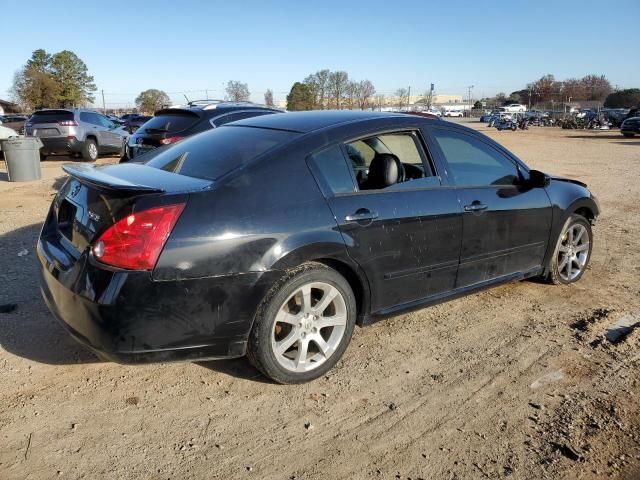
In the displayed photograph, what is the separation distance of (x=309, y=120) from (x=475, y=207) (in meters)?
1.38

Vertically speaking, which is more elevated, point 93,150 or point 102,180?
point 102,180

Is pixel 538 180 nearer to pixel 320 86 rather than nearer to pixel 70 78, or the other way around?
pixel 320 86

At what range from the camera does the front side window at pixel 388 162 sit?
3.57m

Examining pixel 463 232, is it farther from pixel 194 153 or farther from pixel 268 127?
pixel 194 153

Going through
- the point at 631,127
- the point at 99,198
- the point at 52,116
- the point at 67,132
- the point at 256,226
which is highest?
the point at 99,198

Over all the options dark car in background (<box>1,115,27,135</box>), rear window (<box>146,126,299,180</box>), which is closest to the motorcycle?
dark car in background (<box>1,115,27,135</box>)

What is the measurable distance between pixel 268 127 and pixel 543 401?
8.22ft

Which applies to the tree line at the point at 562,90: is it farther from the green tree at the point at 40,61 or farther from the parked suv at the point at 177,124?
the parked suv at the point at 177,124

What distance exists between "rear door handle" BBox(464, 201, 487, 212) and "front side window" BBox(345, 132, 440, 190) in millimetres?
293

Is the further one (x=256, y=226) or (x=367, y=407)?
(x=367, y=407)

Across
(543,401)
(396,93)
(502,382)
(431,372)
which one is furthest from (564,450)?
(396,93)

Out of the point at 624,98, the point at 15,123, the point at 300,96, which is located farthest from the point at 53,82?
the point at 624,98

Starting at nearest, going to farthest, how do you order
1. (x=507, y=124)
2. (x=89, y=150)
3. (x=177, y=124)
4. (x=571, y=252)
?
1. (x=571, y=252)
2. (x=177, y=124)
3. (x=89, y=150)
4. (x=507, y=124)

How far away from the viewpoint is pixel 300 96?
2046 inches
